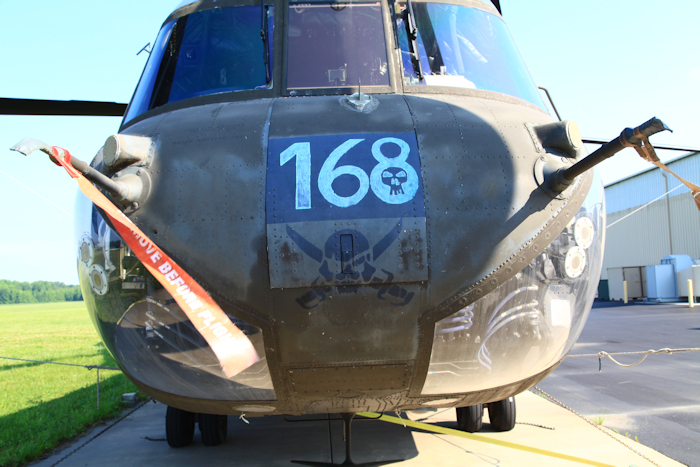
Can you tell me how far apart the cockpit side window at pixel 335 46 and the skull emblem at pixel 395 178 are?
0.85 m

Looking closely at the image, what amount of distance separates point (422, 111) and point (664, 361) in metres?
9.24

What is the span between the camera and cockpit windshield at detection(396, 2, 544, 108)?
120 inches

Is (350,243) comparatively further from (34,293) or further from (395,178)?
(34,293)

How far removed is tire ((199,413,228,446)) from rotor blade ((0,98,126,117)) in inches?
126

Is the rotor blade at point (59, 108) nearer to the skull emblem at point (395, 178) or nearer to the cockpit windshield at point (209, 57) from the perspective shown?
the cockpit windshield at point (209, 57)

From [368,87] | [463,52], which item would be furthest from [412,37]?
[368,87]

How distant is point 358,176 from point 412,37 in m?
1.35

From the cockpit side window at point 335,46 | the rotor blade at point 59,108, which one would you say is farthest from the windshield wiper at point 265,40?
the rotor blade at point 59,108

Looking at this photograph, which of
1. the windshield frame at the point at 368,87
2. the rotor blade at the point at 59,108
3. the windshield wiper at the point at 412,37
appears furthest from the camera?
the rotor blade at the point at 59,108

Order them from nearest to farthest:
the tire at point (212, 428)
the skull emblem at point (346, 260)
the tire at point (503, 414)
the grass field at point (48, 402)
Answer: the skull emblem at point (346, 260) < the tire at point (212, 428) < the tire at point (503, 414) < the grass field at point (48, 402)

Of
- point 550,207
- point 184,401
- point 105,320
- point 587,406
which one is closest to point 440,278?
point 550,207

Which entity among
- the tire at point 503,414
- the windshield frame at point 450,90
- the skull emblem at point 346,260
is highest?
the windshield frame at point 450,90

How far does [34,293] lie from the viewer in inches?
5748

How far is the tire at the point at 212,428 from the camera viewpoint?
4.74 m
